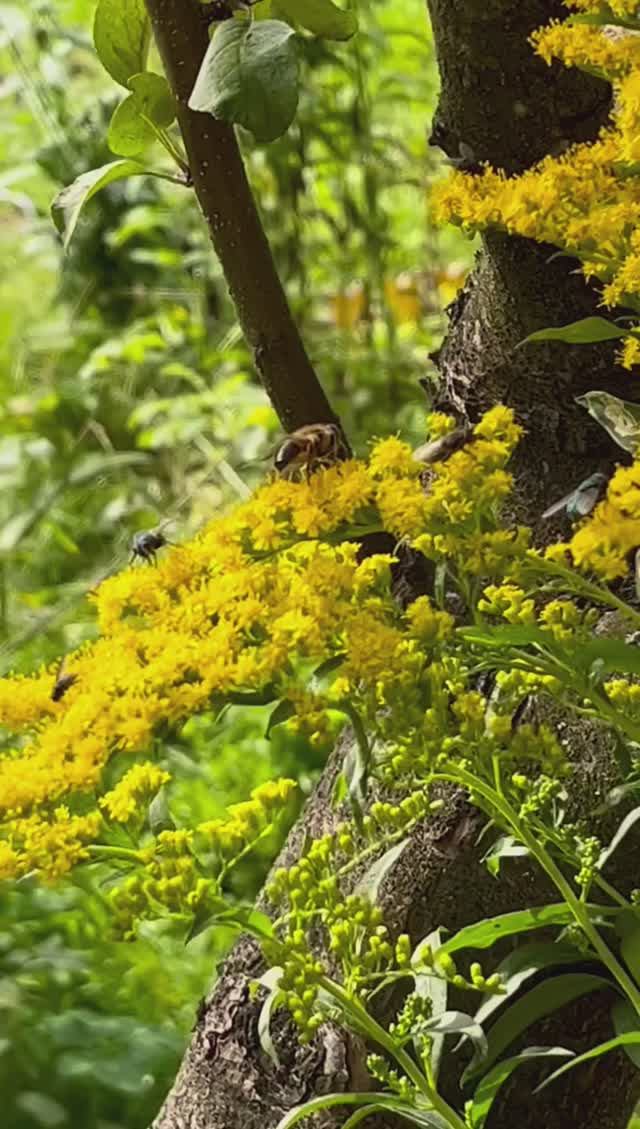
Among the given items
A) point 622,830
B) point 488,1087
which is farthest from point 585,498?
point 488,1087

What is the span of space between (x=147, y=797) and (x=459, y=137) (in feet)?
0.98

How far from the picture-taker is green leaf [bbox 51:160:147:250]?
551 millimetres

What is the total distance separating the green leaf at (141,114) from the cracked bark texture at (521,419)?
11cm

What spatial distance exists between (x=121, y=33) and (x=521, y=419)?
236 mm

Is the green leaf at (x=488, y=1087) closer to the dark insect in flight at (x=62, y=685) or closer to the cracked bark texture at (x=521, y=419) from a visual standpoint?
the cracked bark texture at (x=521, y=419)

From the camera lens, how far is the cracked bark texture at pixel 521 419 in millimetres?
552

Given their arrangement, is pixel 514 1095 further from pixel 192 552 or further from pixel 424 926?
pixel 192 552

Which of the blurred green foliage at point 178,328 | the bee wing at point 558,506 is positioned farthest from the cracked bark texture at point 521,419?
the blurred green foliage at point 178,328

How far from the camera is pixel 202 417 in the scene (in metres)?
1.67

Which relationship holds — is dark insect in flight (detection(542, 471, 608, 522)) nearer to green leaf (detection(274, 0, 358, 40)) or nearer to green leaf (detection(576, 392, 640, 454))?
green leaf (detection(576, 392, 640, 454))

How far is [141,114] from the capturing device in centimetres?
55

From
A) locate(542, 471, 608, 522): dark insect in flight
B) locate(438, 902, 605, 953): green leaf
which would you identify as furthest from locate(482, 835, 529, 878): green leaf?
locate(542, 471, 608, 522): dark insect in flight

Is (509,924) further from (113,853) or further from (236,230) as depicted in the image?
(236,230)

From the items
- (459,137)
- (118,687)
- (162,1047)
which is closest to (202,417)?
(162,1047)
